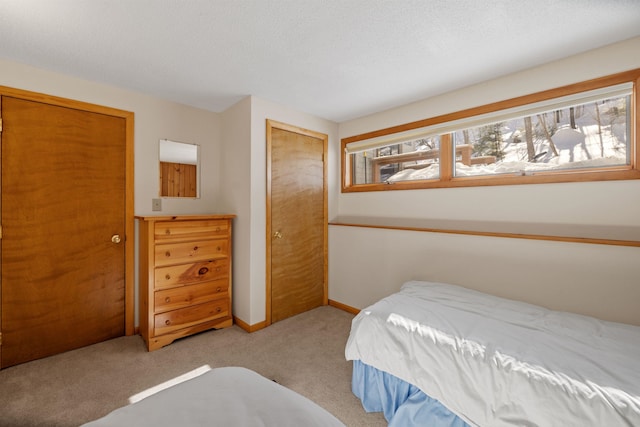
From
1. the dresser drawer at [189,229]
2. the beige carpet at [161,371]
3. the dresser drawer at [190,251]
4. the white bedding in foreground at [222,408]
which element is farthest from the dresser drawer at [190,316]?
the white bedding in foreground at [222,408]

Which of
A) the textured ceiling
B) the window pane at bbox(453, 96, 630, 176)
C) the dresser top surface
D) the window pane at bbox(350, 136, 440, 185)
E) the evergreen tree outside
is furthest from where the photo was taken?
the window pane at bbox(350, 136, 440, 185)

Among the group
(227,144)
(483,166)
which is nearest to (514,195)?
(483,166)

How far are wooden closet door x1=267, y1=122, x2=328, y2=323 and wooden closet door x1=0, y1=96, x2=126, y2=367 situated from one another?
1.40 meters

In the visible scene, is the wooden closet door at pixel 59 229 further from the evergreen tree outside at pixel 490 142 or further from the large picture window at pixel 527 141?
the evergreen tree outside at pixel 490 142

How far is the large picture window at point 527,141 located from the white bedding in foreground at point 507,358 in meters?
1.09

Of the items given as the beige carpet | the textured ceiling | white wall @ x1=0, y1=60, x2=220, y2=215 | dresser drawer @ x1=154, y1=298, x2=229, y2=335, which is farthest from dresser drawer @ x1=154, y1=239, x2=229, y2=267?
the textured ceiling

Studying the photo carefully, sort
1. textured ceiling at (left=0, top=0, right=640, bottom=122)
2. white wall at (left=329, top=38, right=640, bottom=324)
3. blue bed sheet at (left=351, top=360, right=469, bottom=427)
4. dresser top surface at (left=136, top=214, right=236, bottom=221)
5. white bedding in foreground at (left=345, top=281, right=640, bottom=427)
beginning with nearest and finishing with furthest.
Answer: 1. white bedding in foreground at (left=345, top=281, right=640, bottom=427)
2. blue bed sheet at (left=351, top=360, right=469, bottom=427)
3. textured ceiling at (left=0, top=0, right=640, bottom=122)
4. white wall at (left=329, top=38, right=640, bottom=324)
5. dresser top surface at (left=136, top=214, right=236, bottom=221)

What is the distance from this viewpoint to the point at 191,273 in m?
2.49

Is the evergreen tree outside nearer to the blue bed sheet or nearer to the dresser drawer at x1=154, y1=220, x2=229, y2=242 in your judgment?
the blue bed sheet

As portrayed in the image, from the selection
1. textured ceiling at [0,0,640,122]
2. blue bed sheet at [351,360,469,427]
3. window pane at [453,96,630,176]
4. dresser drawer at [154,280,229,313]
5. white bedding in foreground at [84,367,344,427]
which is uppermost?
textured ceiling at [0,0,640,122]

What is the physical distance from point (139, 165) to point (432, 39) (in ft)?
8.83

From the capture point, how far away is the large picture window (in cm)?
185

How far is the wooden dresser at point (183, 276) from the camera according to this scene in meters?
2.29

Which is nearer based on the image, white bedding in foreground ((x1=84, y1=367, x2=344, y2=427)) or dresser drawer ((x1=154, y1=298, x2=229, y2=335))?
white bedding in foreground ((x1=84, y1=367, x2=344, y2=427))
